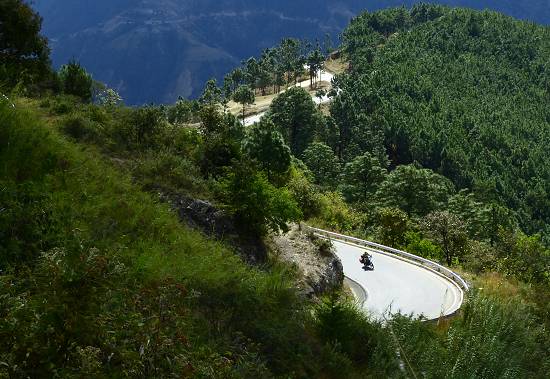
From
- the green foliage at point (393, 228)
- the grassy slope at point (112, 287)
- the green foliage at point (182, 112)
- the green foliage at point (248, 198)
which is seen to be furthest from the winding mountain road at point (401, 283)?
the green foliage at point (182, 112)

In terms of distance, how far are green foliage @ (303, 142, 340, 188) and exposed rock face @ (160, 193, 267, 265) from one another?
55.8 metres

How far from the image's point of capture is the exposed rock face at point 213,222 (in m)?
14.1

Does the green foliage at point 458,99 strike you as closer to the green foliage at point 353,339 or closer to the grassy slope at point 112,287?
the green foliage at point 353,339

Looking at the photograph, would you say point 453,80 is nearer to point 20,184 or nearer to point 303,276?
point 303,276

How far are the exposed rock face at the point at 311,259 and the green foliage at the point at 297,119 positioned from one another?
59.4 m

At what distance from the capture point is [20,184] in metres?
9.05

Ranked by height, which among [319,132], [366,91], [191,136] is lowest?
[191,136]

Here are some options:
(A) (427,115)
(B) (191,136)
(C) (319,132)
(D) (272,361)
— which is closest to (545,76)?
(A) (427,115)

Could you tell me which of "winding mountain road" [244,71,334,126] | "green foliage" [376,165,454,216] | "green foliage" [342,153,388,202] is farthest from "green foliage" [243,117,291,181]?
"winding mountain road" [244,71,334,126]

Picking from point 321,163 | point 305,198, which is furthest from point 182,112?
point 305,198

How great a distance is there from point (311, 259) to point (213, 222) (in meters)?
5.90

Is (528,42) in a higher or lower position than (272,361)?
higher

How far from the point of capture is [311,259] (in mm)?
19828

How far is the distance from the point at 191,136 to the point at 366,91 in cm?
9121
